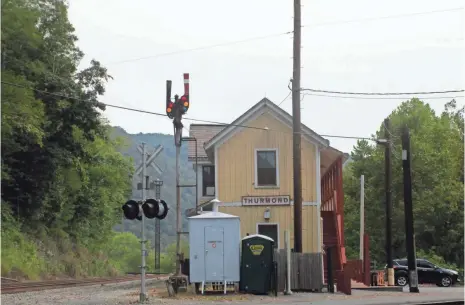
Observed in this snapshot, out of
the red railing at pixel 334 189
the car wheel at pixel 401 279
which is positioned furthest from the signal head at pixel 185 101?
the car wheel at pixel 401 279

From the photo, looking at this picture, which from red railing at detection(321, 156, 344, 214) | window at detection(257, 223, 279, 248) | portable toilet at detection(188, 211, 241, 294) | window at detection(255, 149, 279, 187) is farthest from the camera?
red railing at detection(321, 156, 344, 214)

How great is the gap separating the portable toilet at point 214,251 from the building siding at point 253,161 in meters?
7.12

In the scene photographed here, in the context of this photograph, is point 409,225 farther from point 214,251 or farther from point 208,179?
point 208,179

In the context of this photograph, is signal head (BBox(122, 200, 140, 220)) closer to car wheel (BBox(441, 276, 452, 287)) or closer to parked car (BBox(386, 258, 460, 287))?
parked car (BBox(386, 258, 460, 287))

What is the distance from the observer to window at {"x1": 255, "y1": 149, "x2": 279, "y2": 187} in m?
31.5

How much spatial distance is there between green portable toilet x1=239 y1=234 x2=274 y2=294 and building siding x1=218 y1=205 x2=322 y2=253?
24.1ft

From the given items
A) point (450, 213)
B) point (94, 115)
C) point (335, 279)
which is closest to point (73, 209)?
point (94, 115)

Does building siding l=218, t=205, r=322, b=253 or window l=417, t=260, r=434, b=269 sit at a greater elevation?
building siding l=218, t=205, r=322, b=253

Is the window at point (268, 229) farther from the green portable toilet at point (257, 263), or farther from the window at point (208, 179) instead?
the green portable toilet at point (257, 263)

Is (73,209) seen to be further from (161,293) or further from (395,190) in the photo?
(161,293)

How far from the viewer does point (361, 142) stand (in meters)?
64.1

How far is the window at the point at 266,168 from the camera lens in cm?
3155

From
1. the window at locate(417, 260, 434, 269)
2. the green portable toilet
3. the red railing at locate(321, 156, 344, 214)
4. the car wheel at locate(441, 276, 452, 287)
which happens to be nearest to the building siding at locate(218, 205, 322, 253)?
the red railing at locate(321, 156, 344, 214)

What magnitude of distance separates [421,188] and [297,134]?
110ft
